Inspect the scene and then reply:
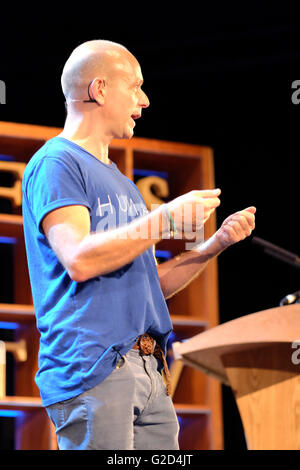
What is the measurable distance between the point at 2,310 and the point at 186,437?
1.12 m

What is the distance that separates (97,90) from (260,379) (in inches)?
28.8

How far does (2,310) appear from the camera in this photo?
128 inches

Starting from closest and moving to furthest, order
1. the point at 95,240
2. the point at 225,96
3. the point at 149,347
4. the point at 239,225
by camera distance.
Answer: the point at 95,240 → the point at 149,347 → the point at 239,225 → the point at 225,96

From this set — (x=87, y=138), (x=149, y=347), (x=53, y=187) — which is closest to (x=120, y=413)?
(x=149, y=347)

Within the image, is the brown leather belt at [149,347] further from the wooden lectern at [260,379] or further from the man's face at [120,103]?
the man's face at [120,103]

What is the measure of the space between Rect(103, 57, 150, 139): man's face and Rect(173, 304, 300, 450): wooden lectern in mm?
514

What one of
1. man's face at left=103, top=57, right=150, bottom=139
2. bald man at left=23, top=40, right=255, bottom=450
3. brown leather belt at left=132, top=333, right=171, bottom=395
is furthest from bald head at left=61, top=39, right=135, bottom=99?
brown leather belt at left=132, top=333, right=171, bottom=395

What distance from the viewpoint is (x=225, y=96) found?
3850 mm

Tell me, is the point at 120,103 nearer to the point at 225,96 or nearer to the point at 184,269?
the point at 184,269

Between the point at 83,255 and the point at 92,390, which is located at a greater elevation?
the point at 83,255

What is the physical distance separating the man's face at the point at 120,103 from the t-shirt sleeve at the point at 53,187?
0.21 metres

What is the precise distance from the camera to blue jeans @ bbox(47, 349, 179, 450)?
1.36 metres

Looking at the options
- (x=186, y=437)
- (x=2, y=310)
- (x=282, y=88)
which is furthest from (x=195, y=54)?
(x=186, y=437)
